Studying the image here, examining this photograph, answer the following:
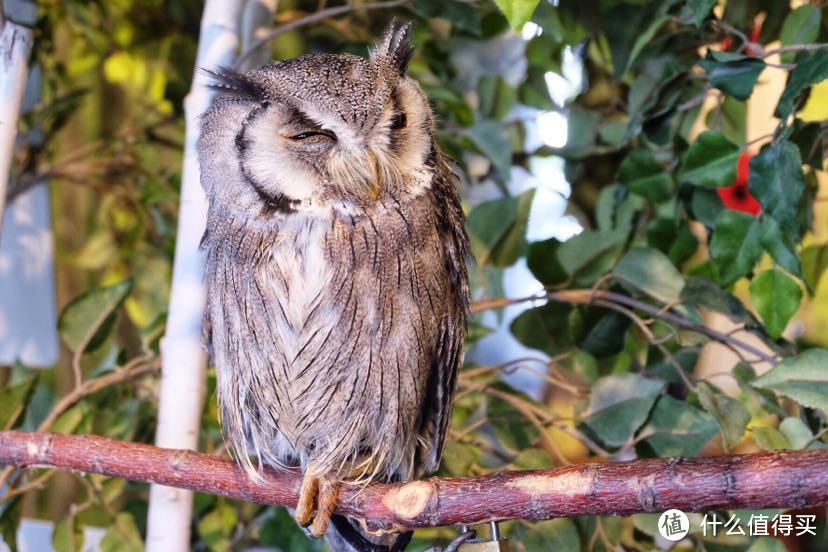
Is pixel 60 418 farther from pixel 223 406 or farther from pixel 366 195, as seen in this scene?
pixel 366 195

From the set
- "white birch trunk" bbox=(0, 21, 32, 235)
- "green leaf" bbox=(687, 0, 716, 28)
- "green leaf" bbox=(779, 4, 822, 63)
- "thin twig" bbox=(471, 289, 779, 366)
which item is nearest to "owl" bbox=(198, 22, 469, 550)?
"thin twig" bbox=(471, 289, 779, 366)

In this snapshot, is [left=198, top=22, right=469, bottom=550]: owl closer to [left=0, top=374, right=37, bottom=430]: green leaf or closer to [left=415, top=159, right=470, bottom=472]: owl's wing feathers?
[left=415, top=159, right=470, bottom=472]: owl's wing feathers

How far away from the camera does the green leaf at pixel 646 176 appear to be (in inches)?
48.5

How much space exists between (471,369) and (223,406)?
1.60 ft

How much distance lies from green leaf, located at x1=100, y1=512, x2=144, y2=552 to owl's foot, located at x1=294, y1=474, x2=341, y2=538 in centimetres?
44

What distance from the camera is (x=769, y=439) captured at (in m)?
1.02

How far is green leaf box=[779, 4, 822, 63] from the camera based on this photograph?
1.06 meters

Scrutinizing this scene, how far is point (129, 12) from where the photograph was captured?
6.25 feet

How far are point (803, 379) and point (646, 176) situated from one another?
0.41 m

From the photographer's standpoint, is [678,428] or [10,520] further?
[10,520]

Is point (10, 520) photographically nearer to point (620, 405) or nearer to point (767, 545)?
point (620, 405)

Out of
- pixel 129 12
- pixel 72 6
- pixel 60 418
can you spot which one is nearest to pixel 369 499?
pixel 60 418

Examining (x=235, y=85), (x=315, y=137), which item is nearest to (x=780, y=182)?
(x=315, y=137)

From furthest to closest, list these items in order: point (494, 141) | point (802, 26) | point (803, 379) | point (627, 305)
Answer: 1. point (494, 141)
2. point (627, 305)
3. point (802, 26)
4. point (803, 379)
